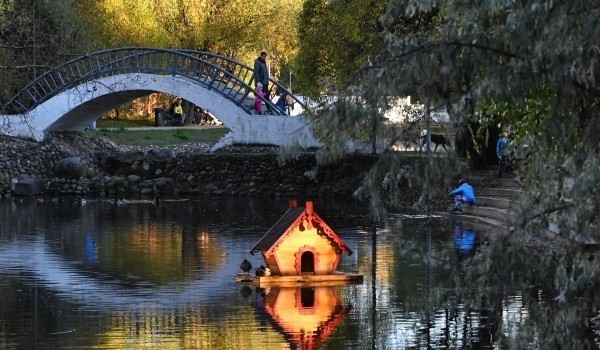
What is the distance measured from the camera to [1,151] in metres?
46.2

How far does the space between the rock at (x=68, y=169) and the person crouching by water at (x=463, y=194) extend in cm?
1631

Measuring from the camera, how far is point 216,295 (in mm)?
19625

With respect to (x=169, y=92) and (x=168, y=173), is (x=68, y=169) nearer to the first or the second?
(x=168, y=173)

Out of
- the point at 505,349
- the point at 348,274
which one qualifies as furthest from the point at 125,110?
the point at 505,349

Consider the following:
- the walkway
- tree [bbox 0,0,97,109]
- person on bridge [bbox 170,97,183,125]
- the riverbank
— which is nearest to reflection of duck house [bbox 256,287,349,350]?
the walkway

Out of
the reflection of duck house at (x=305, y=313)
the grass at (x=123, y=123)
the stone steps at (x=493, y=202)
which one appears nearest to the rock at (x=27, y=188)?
the stone steps at (x=493, y=202)

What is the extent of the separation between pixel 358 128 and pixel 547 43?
186 centimetres

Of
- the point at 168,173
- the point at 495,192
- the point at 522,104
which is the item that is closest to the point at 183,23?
the point at 168,173

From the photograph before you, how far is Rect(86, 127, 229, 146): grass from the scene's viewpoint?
54.5 meters

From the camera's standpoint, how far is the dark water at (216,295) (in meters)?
16.0

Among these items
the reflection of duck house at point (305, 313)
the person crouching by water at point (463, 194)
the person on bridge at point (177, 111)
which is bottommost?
the reflection of duck house at point (305, 313)

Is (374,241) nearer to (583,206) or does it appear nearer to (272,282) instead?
(272,282)

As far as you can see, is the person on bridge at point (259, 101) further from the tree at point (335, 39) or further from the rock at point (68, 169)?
the rock at point (68, 169)

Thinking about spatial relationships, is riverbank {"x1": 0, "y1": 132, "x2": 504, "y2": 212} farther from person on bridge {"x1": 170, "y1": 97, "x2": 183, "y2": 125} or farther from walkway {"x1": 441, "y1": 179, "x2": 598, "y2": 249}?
person on bridge {"x1": 170, "y1": 97, "x2": 183, "y2": 125}
